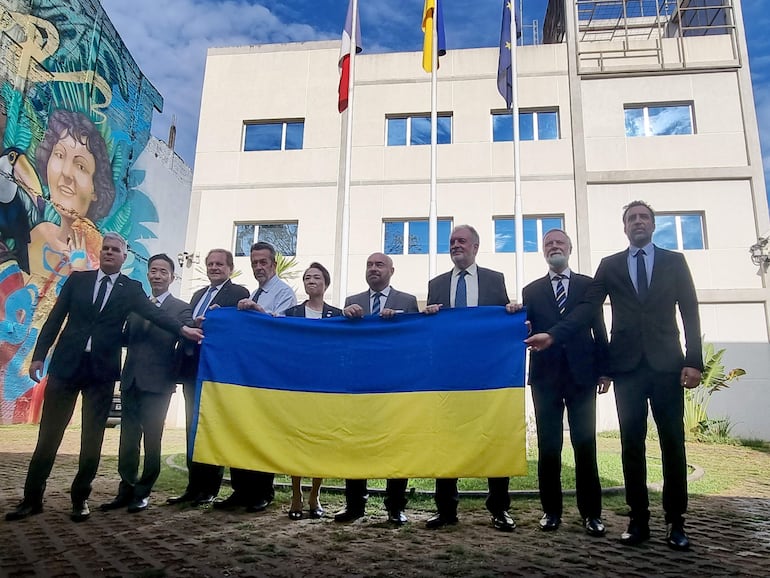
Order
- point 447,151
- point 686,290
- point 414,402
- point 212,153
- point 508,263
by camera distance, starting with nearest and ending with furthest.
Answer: point 686,290 < point 414,402 < point 508,263 < point 447,151 < point 212,153

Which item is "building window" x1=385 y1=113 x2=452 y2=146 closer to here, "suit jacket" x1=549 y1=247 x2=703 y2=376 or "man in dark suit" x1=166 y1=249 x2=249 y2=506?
"man in dark suit" x1=166 y1=249 x2=249 y2=506

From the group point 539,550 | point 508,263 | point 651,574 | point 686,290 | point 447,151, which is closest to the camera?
point 651,574

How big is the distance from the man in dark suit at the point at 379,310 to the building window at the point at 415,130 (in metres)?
10.6

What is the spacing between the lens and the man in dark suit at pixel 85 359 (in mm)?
3838

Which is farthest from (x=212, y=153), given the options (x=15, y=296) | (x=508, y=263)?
(x=508, y=263)

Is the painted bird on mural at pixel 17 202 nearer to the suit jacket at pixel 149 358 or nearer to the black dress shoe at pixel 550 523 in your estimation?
the suit jacket at pixel 149 358

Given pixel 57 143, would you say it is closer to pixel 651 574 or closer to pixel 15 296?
pixel 15 296

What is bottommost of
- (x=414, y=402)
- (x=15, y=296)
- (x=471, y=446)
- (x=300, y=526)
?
(x=300, y=526)

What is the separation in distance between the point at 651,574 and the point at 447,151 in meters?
12.2

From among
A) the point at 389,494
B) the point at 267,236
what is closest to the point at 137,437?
the point at 389,494

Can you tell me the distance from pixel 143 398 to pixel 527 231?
10831mm

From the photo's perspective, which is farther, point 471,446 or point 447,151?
point 447,151

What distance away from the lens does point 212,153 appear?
14.8 metres

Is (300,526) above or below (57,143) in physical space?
below
